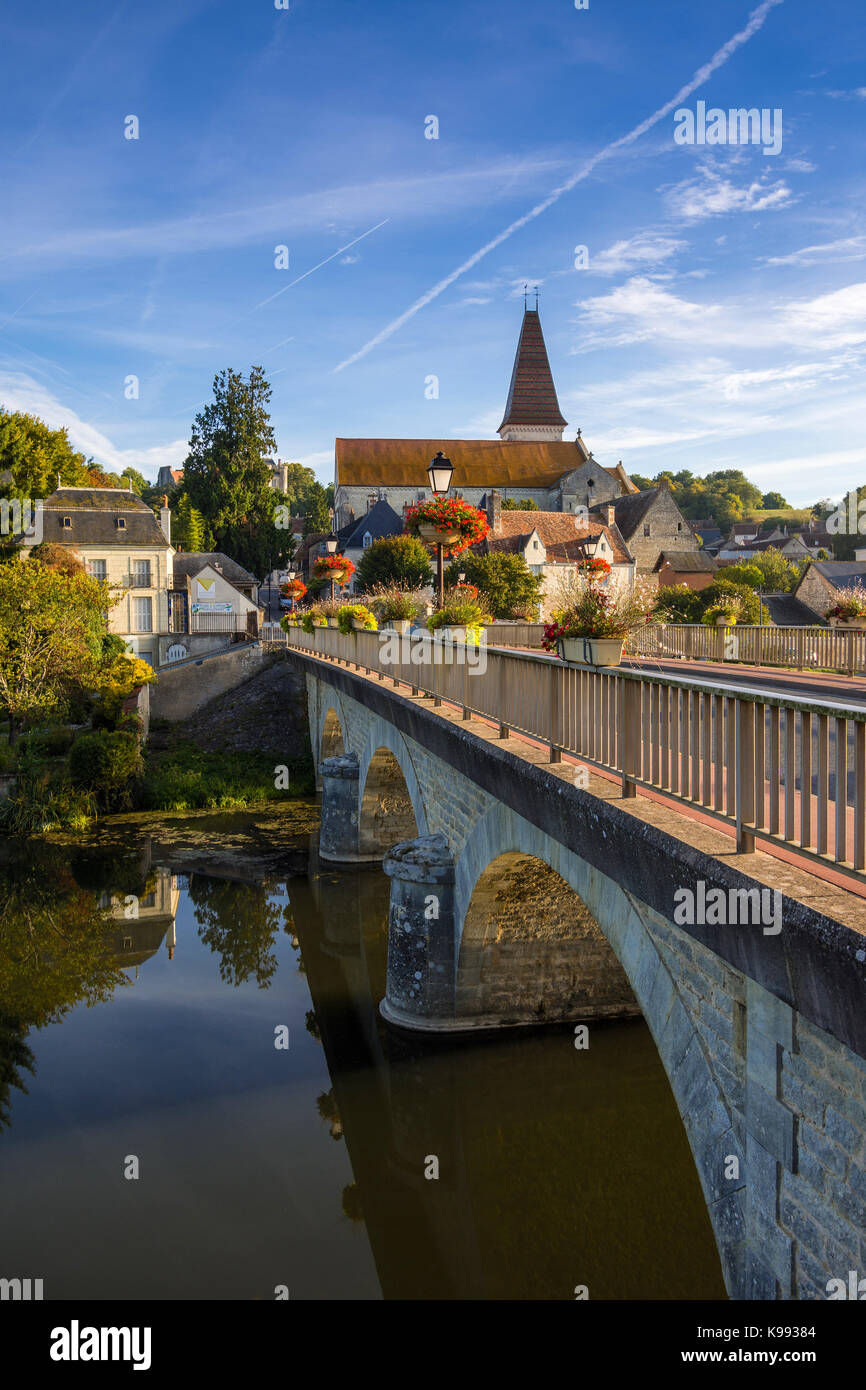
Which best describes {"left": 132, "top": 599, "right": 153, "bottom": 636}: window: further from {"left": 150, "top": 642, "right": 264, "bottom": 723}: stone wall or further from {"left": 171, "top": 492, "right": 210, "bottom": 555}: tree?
{"left": 171, "top": 492, "right": 210, "bottom": 555}: tree

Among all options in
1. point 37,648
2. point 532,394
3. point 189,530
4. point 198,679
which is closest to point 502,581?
point 198,679

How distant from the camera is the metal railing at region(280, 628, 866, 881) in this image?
3.56 meters

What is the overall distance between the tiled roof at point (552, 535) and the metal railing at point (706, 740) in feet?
157

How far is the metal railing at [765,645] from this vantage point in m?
14.0

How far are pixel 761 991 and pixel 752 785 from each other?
803 millimetres

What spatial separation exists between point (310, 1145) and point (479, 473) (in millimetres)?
72104

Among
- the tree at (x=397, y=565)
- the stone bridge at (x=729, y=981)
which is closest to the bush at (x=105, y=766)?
the stone bridge at (x=729, y=981)

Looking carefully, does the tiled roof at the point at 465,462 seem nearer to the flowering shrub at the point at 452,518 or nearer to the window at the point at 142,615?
the window at the point at 142,615

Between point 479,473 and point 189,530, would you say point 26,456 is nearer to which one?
point 189,530

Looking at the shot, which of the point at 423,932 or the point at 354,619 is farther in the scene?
the point at 354,619

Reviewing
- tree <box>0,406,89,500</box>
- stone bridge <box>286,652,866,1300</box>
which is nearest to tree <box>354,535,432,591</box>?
tree <box>0,406,89,500</box>

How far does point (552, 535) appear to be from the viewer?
58844mm

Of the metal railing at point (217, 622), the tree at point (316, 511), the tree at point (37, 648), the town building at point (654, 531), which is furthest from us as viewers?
the tree at point (316, 511)

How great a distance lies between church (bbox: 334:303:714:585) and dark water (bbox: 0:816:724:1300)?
2229 inches
